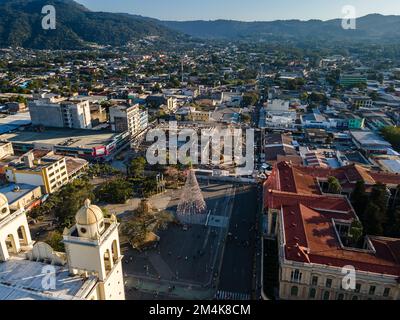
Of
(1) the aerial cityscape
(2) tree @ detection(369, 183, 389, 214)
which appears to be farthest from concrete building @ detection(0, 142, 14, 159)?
(2) tree @ detection(369, 183, 389, 214)

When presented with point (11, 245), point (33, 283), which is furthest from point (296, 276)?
point (11, 245)

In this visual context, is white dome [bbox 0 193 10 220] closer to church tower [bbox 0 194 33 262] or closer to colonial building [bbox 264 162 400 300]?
church tower [bbox 0 194 33 262]

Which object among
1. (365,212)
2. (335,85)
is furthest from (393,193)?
(335,85)

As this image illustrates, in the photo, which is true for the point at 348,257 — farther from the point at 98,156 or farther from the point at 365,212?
the point at 98,156

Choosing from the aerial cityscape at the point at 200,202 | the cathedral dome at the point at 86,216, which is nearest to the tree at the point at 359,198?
the aerial cityscape at the point at 200,202

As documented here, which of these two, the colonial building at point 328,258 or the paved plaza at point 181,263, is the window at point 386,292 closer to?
the colonial building at point 328,258
